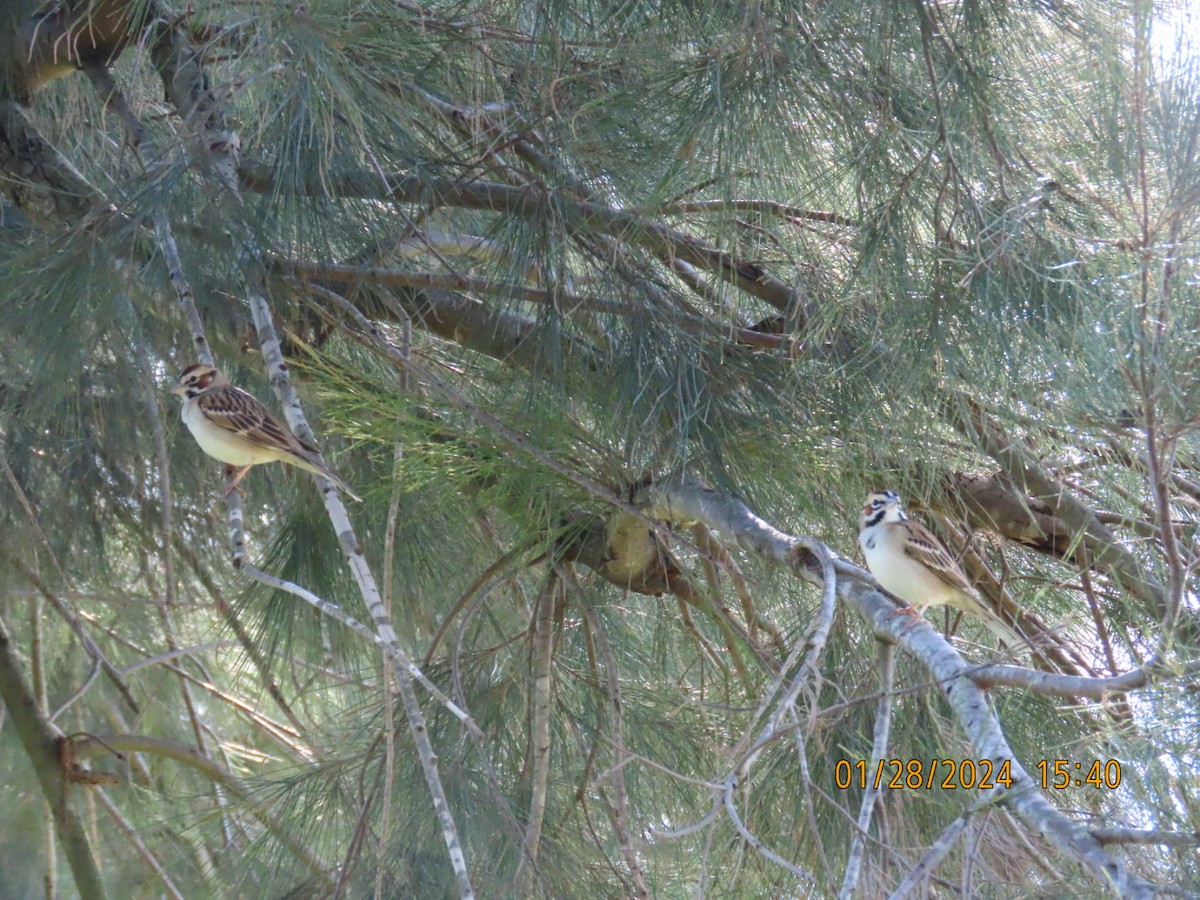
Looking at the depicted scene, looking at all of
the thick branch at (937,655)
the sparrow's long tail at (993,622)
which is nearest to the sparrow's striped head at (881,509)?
the sparrow's long tail at (993,622)

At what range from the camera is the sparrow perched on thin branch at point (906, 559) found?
112 inches

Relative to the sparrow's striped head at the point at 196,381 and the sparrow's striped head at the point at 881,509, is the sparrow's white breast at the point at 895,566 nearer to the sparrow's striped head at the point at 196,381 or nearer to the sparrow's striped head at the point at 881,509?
the sparrow's striped head at the point at 881,509

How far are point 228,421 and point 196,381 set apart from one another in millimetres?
155

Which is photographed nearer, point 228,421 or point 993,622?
point 993,622

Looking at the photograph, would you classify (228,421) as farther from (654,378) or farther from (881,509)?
(881,509)

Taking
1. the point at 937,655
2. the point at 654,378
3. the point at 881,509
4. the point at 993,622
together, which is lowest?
the point at 993,622

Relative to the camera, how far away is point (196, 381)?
3152 mm

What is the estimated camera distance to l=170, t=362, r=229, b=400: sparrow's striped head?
3.09 metres

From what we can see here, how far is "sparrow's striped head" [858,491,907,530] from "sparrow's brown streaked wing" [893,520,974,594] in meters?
0.02

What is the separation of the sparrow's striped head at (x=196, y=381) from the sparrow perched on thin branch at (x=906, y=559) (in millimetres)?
1571

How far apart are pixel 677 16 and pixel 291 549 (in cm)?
163
